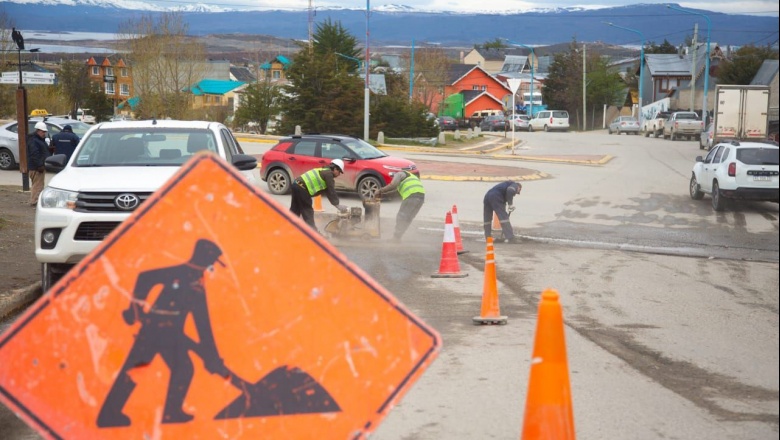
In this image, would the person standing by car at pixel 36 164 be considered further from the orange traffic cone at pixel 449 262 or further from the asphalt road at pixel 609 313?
the orange traffic cone at pixel 449 262

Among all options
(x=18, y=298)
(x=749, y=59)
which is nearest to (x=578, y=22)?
(x=18, y=298)

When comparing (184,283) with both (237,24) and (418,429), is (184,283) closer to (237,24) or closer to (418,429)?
(418,429)

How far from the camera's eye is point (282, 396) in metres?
2.99

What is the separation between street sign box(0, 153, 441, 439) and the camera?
288 cm

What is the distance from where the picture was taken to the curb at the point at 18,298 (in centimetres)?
977

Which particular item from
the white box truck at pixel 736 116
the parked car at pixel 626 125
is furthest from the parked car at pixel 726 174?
the parked car at pixel 626 125

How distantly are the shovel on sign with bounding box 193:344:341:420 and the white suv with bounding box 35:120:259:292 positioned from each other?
711cm

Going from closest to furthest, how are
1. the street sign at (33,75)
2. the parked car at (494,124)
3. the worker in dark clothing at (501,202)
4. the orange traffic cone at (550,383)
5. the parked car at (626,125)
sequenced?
the orange traffic cone at (550,383), the worker in dark clothing at (501,202), the street sign at (33,75), the parked car at (626,125), the parked car at (494,124)

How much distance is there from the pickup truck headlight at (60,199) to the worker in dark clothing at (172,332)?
24.3 ft

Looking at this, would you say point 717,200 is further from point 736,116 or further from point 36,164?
point 36,164

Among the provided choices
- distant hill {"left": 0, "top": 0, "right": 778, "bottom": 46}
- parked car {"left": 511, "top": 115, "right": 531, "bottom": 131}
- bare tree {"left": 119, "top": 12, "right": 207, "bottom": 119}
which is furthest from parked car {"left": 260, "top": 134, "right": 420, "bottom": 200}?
parked car {"left": 511, "top": 115, "right": 531, "bottom": 131}

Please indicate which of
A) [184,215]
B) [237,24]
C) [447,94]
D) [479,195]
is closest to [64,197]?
[184,215]

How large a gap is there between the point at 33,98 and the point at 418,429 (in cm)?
5576

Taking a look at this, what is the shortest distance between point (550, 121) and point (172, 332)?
75789mm
